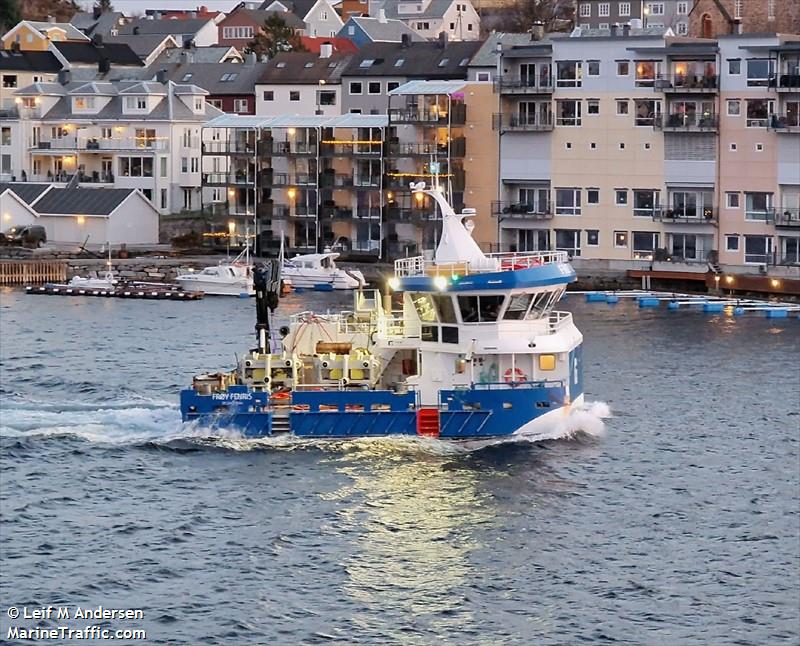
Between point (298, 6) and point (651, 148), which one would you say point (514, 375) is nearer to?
point (651, 148)

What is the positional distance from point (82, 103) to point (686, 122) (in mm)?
36862

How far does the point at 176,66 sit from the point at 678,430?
235ft

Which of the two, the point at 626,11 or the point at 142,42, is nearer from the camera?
the point at 626,11

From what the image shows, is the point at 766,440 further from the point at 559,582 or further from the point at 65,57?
the point at 65,57

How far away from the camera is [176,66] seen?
116 meters

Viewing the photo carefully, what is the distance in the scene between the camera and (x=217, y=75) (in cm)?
11200

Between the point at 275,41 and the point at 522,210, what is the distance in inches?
1703

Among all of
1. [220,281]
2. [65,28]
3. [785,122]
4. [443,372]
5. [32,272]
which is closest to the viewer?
[443,372]

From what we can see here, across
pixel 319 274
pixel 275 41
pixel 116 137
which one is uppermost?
pixel 275 41

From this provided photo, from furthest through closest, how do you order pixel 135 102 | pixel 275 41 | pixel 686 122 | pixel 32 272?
pixel 275 41, pixel 135 102, pixel 32 272, pixel 686 122

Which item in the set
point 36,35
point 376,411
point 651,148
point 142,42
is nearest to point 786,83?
point 651,148

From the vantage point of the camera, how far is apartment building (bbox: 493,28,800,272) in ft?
261

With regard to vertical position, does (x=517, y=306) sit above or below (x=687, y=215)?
below

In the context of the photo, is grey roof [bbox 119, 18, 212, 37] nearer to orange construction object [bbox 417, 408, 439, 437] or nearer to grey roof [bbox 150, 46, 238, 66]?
grey roof [bbox 150, 46, 238, 66]
